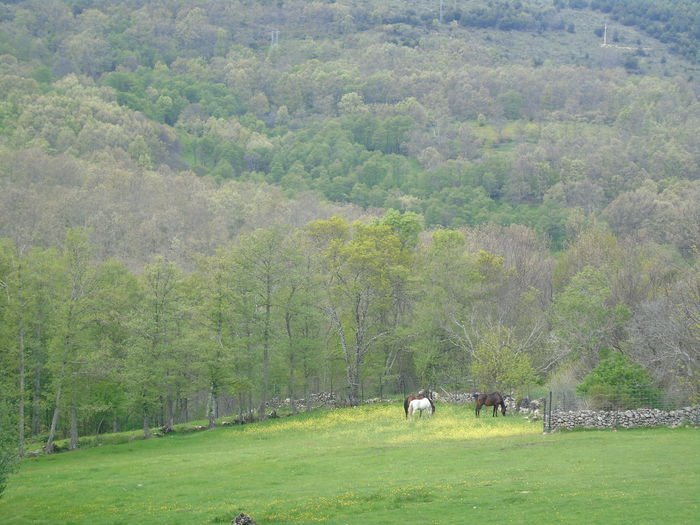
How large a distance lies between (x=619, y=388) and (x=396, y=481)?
1806 centimetres

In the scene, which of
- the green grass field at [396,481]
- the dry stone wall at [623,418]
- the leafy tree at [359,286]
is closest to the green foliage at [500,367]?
the green grass field at [396,481]

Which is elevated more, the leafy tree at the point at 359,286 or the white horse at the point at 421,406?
the leafy tree at the point at 359,286

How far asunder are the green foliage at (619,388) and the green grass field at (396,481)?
3.40 meters

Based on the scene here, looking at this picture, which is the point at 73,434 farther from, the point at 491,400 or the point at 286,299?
the point at 491,400

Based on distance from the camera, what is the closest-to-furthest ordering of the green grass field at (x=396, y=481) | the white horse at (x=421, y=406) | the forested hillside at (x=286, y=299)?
the green grass field at (x=396, y=481) → the white horse at (x=421, y=406) → the forested hillside at (x=286, y=299)

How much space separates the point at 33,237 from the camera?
233 feet

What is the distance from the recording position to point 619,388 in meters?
40.7

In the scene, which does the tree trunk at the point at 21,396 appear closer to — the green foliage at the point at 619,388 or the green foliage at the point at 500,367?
the green foliage at the point at 500,367

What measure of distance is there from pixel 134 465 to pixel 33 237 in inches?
1574

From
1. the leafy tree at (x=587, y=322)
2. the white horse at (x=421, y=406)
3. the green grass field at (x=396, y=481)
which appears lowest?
the green grass field at (x=396, y=481)

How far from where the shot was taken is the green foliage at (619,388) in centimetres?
4044

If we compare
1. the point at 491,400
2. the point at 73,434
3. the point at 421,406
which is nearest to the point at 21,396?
the point at 73,434

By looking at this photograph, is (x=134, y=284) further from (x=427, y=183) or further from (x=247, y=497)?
(x=427, y=183)

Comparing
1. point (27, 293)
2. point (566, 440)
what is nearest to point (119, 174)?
point (27, 293)
